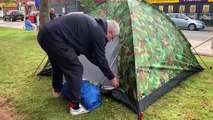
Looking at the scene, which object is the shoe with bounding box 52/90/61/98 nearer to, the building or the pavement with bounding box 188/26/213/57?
the pavement with bounding box 188/26/213/57

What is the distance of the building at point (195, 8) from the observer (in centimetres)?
2310

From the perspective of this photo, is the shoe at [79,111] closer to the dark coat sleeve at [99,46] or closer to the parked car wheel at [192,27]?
the dark coat sleeve at [99,46]

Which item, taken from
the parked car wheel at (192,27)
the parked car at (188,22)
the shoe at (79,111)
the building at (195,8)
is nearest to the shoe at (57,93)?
the shoe at (79,111)

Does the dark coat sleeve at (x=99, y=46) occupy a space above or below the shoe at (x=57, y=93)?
above

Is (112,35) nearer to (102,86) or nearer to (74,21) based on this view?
(74,21)

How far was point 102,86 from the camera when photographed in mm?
4344

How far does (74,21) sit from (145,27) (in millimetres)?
1517

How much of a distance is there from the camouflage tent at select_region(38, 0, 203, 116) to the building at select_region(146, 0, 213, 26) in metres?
19.5

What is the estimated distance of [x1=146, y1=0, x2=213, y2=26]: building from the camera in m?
23.1

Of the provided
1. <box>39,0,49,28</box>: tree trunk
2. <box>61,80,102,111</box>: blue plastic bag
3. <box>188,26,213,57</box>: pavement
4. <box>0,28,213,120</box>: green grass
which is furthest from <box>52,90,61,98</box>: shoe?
<box>39,0,49,28</box>: tree trunk

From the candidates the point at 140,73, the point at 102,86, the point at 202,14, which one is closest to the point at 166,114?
the point at 140,73

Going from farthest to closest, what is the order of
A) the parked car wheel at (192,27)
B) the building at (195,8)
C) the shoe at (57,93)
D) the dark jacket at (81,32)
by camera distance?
the building at (195,8) < the parked car wheel at (192,27) < the shoe at (57,93) < the dark jacket at (81,32)

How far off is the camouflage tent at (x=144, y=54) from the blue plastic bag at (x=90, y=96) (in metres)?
0.33

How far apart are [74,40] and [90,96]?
2.92ft
